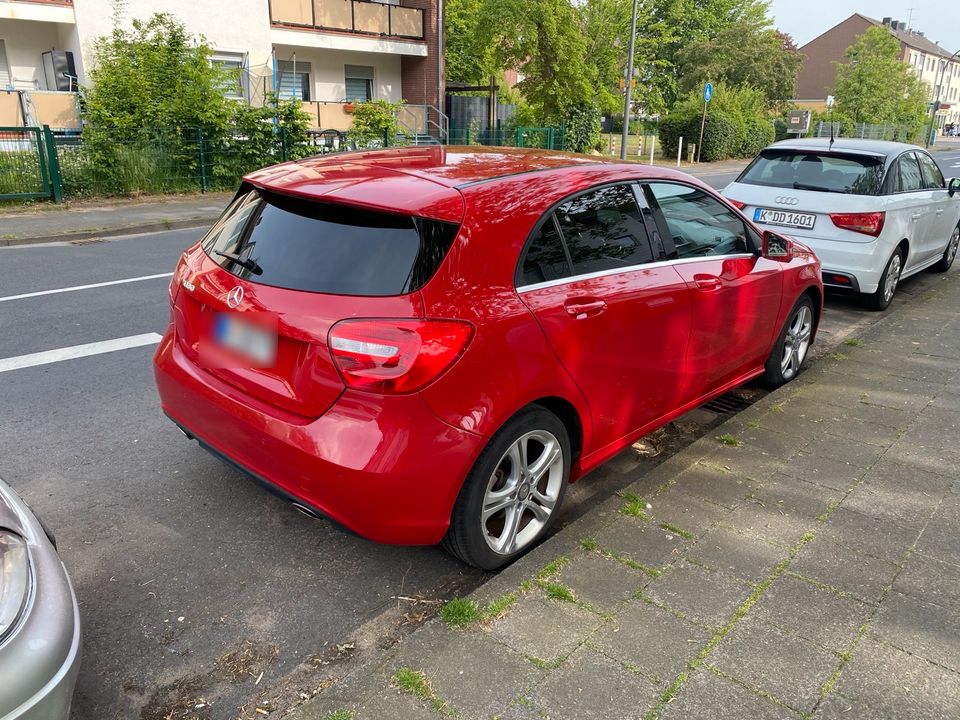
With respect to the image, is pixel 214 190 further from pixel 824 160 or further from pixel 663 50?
pixel 663 50

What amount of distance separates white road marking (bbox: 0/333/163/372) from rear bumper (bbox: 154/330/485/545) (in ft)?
9.13

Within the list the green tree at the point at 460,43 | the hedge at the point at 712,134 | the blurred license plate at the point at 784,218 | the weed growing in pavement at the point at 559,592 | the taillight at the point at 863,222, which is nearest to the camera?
the weed growing in pavement at the point at 559,592

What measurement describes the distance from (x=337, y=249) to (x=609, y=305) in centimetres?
120

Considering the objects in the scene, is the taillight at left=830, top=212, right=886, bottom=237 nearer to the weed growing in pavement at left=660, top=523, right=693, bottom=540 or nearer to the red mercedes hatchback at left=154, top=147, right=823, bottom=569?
the red mercedes hatchback at left=154, top=147, right=823, bottom=569

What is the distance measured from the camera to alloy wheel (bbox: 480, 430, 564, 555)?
2980 millimetres

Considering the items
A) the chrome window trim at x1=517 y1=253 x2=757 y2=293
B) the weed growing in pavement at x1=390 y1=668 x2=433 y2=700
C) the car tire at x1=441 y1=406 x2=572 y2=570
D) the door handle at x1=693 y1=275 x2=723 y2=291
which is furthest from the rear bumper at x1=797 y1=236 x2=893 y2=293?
the weed growing in pavement at x1=390 y1=668 x2=433 y2=700

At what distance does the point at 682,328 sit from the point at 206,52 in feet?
52.9

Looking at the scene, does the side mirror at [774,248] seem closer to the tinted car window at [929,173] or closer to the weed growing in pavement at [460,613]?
the weed growing in pavement at [460,613]

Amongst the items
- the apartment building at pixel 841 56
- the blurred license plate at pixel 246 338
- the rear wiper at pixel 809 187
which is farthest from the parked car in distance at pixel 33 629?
the apartment building at pixel 841 56

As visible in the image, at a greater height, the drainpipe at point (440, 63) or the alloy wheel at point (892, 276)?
the drainpipe at point (440, 63)

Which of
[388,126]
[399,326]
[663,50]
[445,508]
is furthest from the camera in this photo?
[663,50]

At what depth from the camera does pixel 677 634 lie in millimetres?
2570

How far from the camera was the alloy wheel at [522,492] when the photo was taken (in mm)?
2980

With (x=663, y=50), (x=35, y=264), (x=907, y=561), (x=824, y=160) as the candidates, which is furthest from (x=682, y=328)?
(x=663, y=50)
